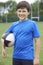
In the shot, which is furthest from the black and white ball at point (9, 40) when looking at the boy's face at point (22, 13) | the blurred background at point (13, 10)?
the blurred background at point (13, 10)

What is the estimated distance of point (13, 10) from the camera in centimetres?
6800

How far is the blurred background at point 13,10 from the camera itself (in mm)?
57372

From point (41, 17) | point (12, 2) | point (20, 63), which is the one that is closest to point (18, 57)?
point (20, 63)

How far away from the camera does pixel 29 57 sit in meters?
4.81

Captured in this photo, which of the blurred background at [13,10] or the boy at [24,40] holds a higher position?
the boy at [24,40]

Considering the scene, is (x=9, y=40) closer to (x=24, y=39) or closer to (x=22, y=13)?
(x=24, y=39)

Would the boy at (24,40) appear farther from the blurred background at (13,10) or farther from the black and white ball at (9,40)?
the blurred background at (13,10)

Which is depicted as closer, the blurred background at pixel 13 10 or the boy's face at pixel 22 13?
the boy's face at pixel 22 13

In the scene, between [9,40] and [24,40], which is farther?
[9,40]

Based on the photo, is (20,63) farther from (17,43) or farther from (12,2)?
(12,2)

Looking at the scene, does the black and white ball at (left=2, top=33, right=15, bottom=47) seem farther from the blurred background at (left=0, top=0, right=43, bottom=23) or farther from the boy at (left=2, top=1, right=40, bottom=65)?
the blurred background at (left=0, top=0, right=43, bottom=23)

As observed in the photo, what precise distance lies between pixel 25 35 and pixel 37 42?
0.24 m

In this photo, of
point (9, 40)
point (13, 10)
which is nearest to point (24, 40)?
point (9, 40)

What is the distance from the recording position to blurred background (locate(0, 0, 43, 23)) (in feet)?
188
